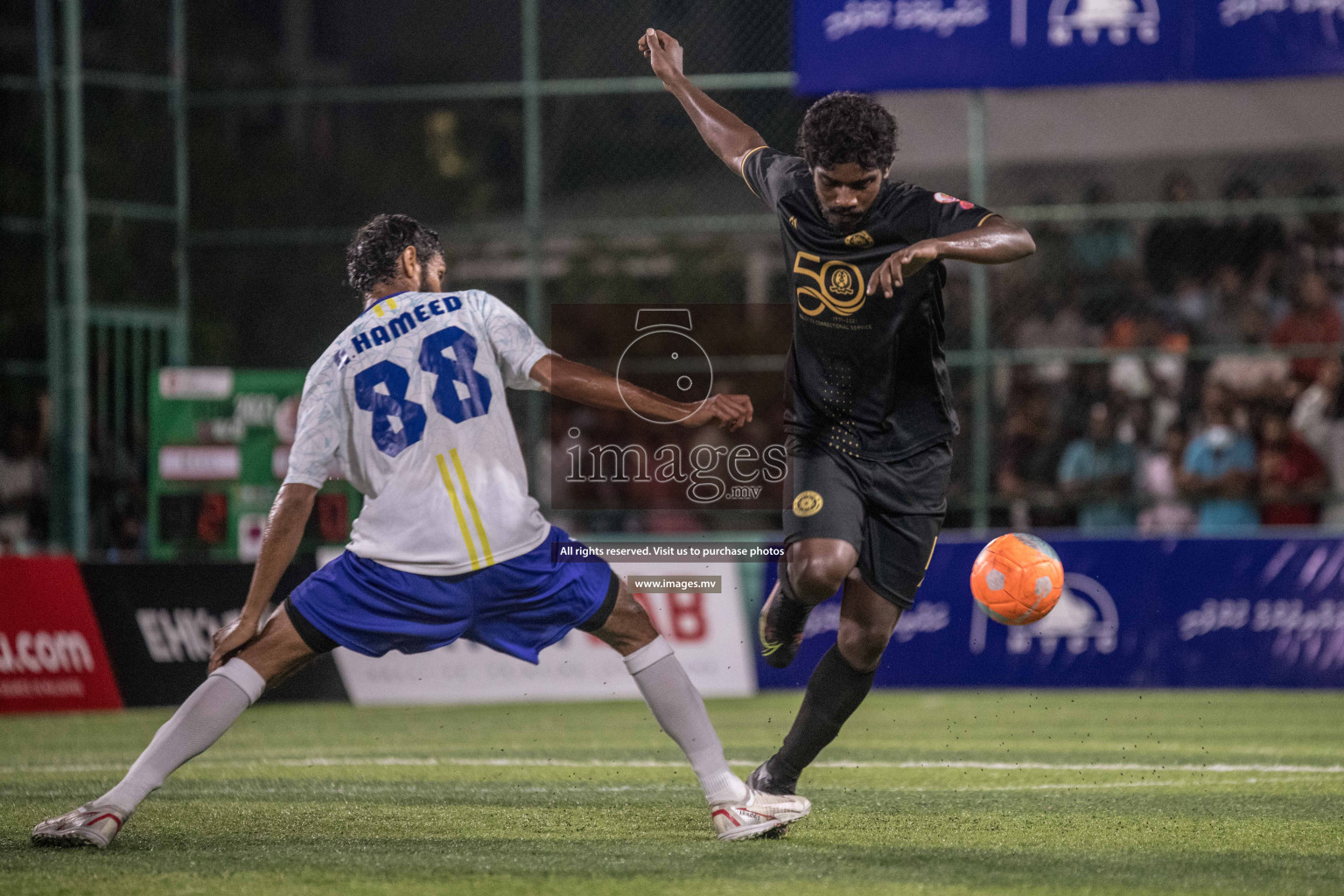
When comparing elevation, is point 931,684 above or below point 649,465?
below

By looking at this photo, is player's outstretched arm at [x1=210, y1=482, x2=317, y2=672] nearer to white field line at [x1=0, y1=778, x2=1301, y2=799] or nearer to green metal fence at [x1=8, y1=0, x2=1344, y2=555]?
white field line at [x1=0, y1=778, x2=1301, y2=799]

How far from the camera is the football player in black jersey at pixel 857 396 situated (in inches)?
227

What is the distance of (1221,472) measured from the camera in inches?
532

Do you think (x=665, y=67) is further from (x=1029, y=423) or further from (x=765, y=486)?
(x=1029, y=423)

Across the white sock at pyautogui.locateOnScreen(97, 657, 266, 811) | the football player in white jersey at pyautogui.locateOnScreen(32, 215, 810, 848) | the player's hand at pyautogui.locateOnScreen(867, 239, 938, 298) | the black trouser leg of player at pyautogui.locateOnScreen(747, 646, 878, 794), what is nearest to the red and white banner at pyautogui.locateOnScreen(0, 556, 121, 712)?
the football player in white jersey at pyautogui.locateOnScreen(32, 215, 810, 848)

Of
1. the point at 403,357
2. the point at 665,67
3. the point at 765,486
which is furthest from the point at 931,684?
the point at 403,357

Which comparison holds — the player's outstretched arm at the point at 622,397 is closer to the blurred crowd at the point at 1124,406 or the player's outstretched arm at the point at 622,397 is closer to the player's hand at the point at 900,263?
the player's hand at the point at 900,263

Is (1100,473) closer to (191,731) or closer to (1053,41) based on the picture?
(1053,41)

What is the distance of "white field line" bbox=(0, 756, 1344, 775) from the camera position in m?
8.16

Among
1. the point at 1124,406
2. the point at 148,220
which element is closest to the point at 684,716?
the point at 1124,406

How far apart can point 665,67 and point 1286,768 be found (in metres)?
4.34

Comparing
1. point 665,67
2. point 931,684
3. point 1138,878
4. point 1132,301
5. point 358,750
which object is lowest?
point 931,684

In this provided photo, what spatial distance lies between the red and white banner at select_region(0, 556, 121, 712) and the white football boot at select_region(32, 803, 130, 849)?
22.1 feet

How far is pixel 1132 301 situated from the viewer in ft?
49.3
